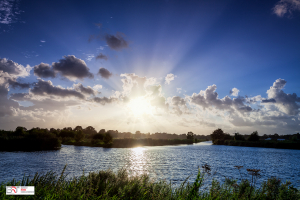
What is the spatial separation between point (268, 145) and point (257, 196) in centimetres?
13696

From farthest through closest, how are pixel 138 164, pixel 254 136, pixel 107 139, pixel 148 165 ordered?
pixel 254 136 < pixel 107 139 < pixel 138 164 < pixel 148 165

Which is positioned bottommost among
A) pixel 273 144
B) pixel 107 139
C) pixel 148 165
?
pixel 273 144

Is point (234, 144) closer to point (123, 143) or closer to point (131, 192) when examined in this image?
point (123, 143)

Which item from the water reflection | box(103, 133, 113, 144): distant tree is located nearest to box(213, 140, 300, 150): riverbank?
box(103, 133, 113, 144): distant tree

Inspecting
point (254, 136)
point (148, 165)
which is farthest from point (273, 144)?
point (148, 165)

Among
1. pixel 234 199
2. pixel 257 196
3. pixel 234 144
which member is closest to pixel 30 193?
pixel 234 199

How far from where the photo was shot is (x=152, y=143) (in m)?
128

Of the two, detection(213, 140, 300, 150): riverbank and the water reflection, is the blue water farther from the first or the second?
detection(213, 140, 300, 150): riverbank

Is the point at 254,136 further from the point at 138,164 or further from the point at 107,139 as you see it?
the point at 138,164

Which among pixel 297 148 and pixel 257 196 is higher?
pixel 257 196

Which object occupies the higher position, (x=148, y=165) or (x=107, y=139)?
(x=107, y=139)

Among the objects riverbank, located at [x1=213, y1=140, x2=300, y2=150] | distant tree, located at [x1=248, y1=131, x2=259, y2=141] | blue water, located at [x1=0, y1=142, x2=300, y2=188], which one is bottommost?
riverbank, located at [x1=213, y1=140, x2=300, y2=150]

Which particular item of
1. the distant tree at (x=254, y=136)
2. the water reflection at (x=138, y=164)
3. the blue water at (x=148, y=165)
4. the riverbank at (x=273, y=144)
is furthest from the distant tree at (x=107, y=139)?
the distant tree at (x=254, y=136)

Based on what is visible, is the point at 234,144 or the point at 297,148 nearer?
the point at 297,148
